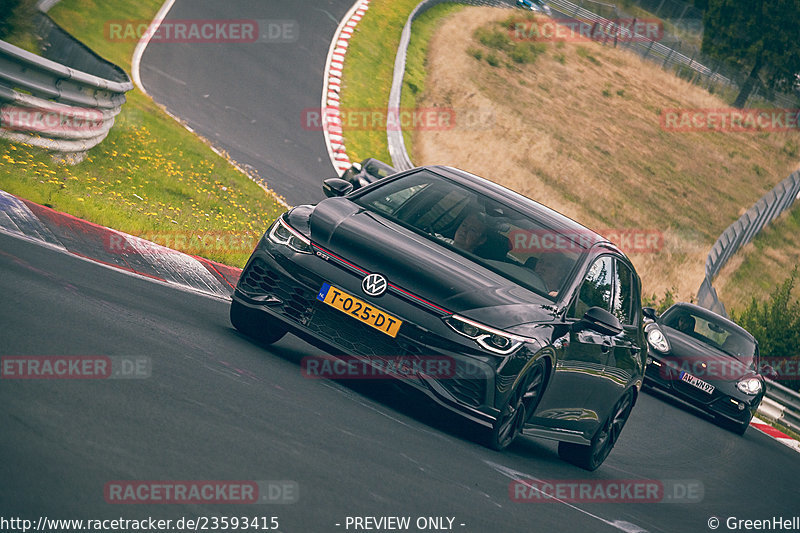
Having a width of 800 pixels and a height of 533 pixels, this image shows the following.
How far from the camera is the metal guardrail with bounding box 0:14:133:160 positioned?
10727mm

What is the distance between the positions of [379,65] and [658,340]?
703 inches

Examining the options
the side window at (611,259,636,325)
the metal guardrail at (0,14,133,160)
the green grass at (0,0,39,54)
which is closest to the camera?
the side window at (611,259,636,325)

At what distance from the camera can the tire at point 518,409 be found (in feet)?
23.3

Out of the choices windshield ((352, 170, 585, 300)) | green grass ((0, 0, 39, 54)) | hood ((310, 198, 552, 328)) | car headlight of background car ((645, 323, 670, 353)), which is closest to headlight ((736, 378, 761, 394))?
car headlight of background car ((645, 323, 670, 353))

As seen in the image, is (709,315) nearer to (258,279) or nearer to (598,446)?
(598,446)

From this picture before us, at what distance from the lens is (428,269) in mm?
7102

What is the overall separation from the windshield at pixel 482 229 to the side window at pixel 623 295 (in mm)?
755

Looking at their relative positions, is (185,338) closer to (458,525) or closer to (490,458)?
(490,458)

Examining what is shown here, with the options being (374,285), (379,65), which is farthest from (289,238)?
(379,65)

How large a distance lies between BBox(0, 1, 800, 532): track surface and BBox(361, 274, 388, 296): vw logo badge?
63 cm

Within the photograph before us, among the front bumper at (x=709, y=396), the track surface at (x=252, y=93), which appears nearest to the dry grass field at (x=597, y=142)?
the track surface at (x=252, y=93)

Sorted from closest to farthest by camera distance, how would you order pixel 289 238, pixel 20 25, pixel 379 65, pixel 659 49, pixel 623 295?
pixel 289 238 → pixel 623 295 → pixel 20 25 → pixel 379 65 → pixel 659 49

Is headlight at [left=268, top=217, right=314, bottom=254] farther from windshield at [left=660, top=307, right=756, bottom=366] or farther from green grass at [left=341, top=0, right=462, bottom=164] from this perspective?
green grass at [left=341, top=0, right=462, bottom=164]

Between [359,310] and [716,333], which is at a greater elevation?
[359,310]
